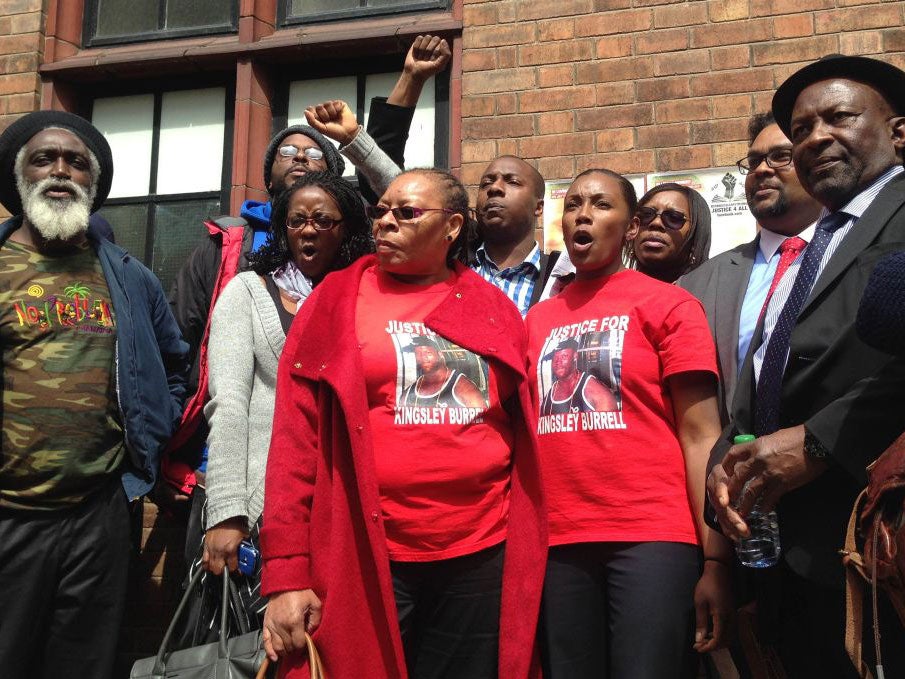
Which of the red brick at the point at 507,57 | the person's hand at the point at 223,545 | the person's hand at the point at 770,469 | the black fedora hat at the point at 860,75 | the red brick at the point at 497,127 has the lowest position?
the person's hand at the point at 223,545

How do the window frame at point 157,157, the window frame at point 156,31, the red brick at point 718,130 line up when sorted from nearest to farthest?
1. the red brick at point 718,130
2. the window frame at point 157,157
3. the window frame at point 156,31

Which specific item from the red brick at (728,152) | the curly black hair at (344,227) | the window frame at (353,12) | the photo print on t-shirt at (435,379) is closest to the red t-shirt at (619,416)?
the photo print on t-shirt at (435,379)

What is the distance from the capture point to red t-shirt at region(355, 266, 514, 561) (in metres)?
2.76

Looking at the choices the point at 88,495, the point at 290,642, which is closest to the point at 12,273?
the point at 88,495

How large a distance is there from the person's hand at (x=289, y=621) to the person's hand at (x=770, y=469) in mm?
1148

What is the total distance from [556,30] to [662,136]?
84 centimetres

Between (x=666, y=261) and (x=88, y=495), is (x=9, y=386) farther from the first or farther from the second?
(x=666, y=261)

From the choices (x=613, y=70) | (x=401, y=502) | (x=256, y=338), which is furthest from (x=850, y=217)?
(x=613, y=70)

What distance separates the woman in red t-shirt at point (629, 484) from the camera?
271cm

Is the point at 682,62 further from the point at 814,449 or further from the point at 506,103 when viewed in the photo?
the point at 814,449

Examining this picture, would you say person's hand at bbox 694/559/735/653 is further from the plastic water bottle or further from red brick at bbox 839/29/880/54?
red brick at bbox 839/29/880/54

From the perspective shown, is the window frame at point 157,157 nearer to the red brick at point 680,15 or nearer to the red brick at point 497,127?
the red brick at point 497,127

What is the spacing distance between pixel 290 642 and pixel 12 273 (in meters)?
1.88

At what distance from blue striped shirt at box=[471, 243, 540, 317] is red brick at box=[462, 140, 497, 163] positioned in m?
1.38
